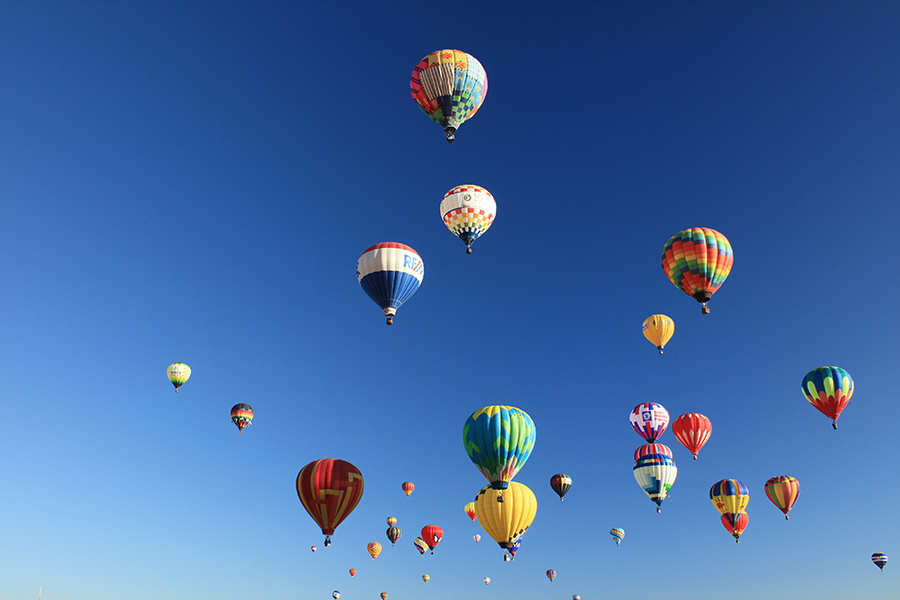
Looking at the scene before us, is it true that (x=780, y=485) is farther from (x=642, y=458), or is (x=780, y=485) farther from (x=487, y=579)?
(x=487, y=579)

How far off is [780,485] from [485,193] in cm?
3066

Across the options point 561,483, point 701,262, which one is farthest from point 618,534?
point 701,262

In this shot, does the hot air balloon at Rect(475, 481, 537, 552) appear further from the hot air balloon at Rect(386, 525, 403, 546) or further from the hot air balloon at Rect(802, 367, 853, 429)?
the hot air balloon at Rect(386, 525, 403, 546)

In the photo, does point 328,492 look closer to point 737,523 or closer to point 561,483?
point 561,483

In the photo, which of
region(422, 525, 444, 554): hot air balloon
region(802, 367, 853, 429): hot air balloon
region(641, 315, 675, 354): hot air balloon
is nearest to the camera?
region(802, 367, 853, 429): hot air balloon

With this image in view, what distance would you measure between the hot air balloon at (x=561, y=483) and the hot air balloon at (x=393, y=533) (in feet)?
63.8

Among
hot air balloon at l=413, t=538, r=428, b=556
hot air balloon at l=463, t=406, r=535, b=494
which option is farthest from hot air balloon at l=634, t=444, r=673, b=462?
hot air balloon at l=413, t=538, r=428, b=556

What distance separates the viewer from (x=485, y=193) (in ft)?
100

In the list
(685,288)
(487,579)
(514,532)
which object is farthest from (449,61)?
(487,579)

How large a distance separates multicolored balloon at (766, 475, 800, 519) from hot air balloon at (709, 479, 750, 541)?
1725 millimetres

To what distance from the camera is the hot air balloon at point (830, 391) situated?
110 ft

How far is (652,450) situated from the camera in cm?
3891

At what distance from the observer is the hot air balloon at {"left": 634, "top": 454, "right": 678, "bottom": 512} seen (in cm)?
3750

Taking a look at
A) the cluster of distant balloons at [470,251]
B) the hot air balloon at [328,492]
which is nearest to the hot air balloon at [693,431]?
the cluster of distant balloons at [470,251]
